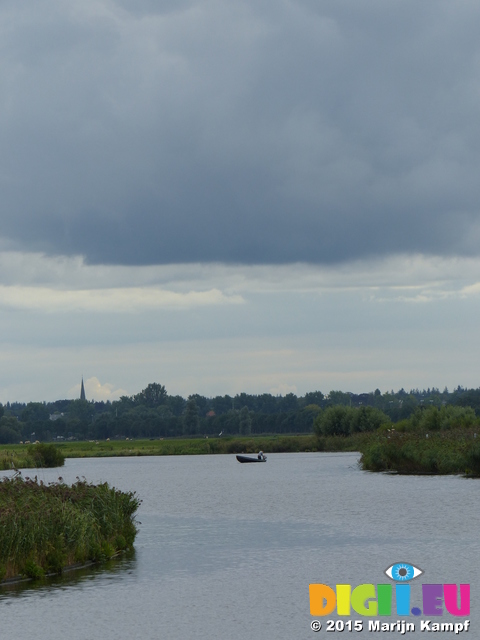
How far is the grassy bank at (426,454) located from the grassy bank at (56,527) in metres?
49.6

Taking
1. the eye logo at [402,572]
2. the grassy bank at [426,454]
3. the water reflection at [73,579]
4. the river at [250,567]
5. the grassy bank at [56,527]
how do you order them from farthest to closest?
the grassy bank at [426,454] < the grassy bank at [56,527] < the eye logo at [402,572] < the water reflection at [73,579] < the river at [250,567]

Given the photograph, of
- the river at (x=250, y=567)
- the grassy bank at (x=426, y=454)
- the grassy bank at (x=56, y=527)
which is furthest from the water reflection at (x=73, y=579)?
the grassy bank at (x=426, y=454)

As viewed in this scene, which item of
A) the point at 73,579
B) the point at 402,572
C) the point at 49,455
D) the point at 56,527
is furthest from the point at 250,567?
the point at 49,455

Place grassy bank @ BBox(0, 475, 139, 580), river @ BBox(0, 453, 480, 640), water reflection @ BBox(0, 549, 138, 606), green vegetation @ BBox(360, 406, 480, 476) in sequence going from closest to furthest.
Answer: river @ BBox(0, 453, 480, 640) → water reflection @ BBox(0, 549, 138, 606) → grassy bank @ BBox(0, 475, 139, 580) → green vegetation @ BBox(360, 406, 480, 476)

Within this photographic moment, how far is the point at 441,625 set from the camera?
2445 cm

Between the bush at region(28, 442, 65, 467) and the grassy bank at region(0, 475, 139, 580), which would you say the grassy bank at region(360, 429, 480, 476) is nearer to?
the grassy bank at region(0, 475, 139, 580)

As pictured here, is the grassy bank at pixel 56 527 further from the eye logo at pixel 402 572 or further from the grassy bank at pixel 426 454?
the grassy bank at pixel 426 454

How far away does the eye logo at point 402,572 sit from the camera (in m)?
32.3

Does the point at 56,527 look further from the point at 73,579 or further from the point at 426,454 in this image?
the point at 426,454

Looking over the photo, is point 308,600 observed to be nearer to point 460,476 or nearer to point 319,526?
point 319,526

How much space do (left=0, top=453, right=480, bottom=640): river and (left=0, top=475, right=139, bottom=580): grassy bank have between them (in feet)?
3.10

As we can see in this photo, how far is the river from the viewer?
25.6m

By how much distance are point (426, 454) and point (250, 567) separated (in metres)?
55.2

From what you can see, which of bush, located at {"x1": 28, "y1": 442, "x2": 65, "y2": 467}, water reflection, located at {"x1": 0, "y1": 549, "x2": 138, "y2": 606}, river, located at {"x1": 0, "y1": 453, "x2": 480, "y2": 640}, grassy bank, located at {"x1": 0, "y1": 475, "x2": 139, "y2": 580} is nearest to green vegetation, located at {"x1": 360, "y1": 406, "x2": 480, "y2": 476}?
river, located at {"x1": 0, "y1": 453, "x2": 480, "y2": 640}
